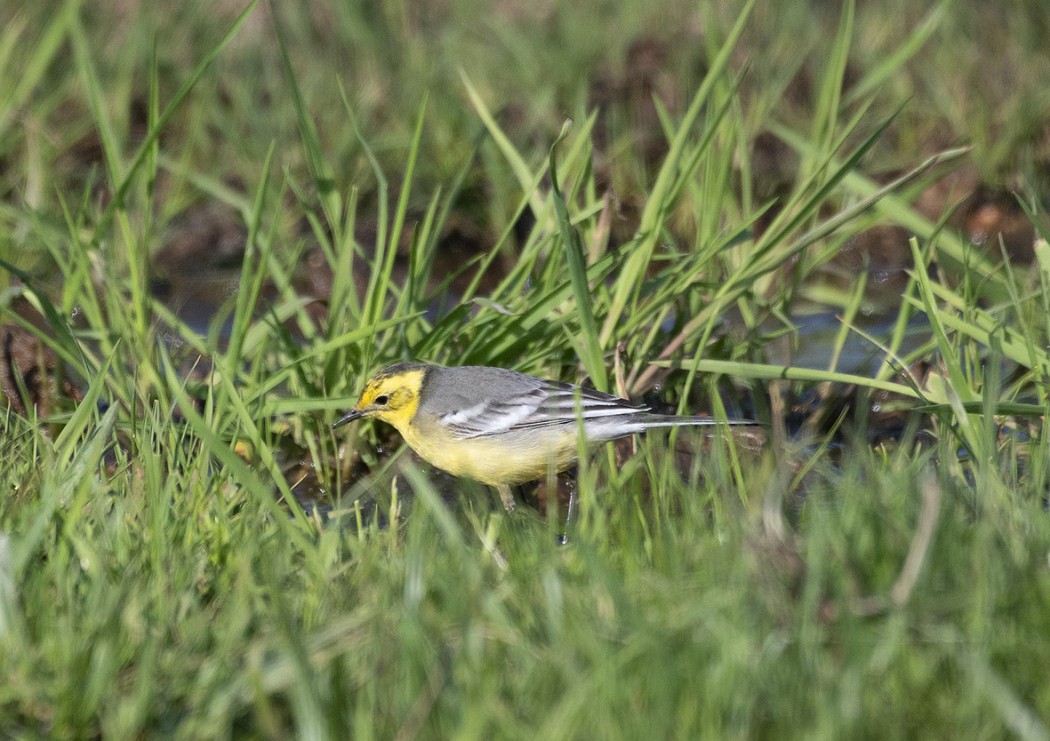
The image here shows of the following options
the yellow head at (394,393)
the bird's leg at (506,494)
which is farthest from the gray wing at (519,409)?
the bird's leg at (506,494)

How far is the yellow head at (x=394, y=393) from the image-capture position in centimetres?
498

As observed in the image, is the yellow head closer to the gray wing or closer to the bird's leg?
the gray wing

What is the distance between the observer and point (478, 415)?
5.05 metres

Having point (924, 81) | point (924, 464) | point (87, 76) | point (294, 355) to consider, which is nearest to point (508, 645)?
point (924, 464)

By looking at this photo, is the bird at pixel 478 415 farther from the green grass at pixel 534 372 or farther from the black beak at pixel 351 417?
the green grass at pixel 534 372

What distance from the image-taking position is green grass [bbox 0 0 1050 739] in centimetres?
276

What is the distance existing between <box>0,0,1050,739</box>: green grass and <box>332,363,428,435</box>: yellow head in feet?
0.72

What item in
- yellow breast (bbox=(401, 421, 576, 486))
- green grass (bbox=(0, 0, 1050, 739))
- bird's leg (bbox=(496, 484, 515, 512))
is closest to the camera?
green grass (bbox=(0, 0, 1050, 739))

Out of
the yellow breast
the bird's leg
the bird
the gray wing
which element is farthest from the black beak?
the bird's leg

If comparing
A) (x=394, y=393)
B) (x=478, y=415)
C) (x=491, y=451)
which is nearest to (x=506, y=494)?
(x=491, y=451)

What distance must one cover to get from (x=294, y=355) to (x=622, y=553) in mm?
2146

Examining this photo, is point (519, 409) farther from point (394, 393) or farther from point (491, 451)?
point (394, 393)

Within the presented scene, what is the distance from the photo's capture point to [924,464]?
406 cm

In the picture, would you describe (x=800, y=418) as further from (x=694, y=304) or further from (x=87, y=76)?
(x=87, y=76)
